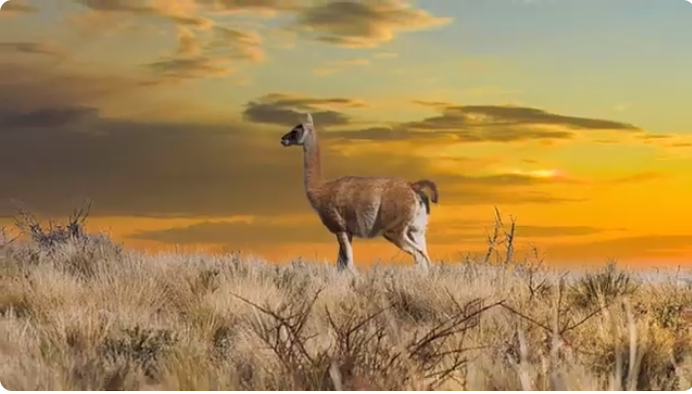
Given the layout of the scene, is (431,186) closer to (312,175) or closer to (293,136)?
(293,136)

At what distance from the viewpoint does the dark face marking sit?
851cm

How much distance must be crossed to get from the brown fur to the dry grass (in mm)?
813

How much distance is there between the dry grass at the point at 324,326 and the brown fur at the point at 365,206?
813mm

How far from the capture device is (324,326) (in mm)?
5855

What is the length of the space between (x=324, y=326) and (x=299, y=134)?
3.15 m

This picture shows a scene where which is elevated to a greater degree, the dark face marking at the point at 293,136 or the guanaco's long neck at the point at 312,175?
the dark face marking at the point at 293,136

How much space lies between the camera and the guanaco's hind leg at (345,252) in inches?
358

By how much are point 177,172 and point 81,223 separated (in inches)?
77.5

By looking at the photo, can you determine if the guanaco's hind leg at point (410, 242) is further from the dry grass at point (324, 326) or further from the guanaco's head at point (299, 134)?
the guanaco's head at point (299, 134)

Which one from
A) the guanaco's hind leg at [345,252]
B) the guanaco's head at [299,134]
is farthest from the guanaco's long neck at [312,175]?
the guanaco's head at [299,134]

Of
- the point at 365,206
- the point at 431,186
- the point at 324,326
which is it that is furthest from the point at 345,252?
the point at 324,326

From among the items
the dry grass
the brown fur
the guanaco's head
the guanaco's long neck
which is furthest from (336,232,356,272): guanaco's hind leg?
the guanaco's head

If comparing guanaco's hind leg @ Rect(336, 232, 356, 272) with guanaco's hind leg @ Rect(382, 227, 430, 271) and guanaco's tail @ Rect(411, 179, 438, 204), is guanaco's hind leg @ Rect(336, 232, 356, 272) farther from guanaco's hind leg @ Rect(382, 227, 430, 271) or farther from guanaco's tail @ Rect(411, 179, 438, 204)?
guanaco's tail @ Rect(411, 179, 438, 204)

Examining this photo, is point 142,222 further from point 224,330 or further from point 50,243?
point 50,243
